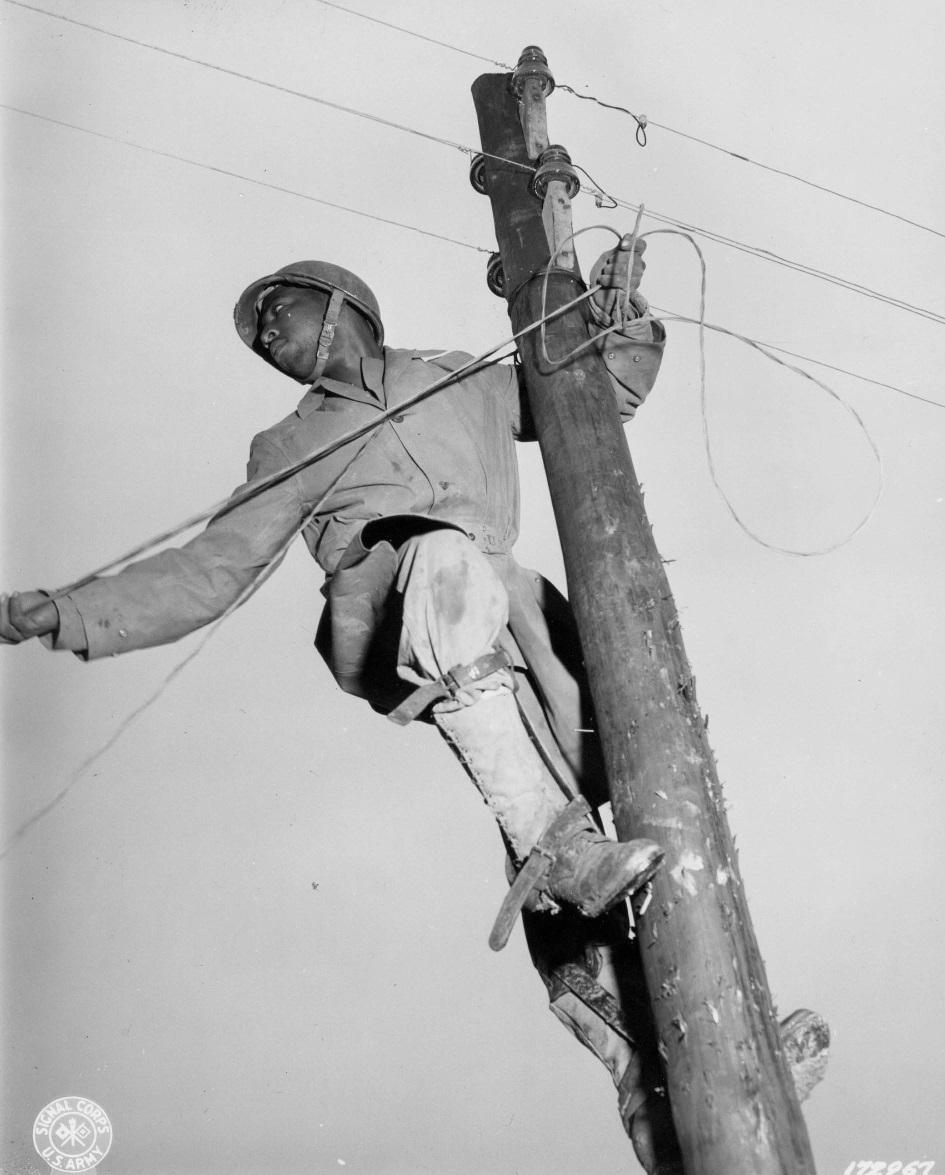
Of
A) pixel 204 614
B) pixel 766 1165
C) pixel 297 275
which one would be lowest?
pixel 766 1165

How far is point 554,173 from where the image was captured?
4461mm

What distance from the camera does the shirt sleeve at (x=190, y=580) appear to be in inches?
147

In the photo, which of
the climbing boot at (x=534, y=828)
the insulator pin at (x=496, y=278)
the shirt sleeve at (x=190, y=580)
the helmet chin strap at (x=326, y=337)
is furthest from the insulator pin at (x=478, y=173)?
the climbing boot at (x=534, y=828)

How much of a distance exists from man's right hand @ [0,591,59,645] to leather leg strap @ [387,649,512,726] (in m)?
1.15

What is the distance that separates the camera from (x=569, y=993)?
12.5ft

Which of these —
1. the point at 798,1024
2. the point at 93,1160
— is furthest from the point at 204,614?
the point at 93,1160

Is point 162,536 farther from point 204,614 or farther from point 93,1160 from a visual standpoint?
point 93,1160

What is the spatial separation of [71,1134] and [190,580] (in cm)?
507

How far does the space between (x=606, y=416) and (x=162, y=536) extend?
148 cm

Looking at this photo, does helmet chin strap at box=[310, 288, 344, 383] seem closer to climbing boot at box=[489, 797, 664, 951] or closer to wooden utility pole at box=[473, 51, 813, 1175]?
wooden utility pole at box=[473, 51, 813, 1175]

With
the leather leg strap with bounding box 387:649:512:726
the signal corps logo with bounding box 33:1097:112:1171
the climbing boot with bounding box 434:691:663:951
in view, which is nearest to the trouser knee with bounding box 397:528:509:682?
the leather leg strap with bounding box 387:649:512:726

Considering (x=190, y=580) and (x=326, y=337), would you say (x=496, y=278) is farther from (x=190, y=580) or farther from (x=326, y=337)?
(x=190, y=580)

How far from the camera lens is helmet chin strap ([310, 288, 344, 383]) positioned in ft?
15.3

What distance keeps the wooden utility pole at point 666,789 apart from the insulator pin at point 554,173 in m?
0.56
